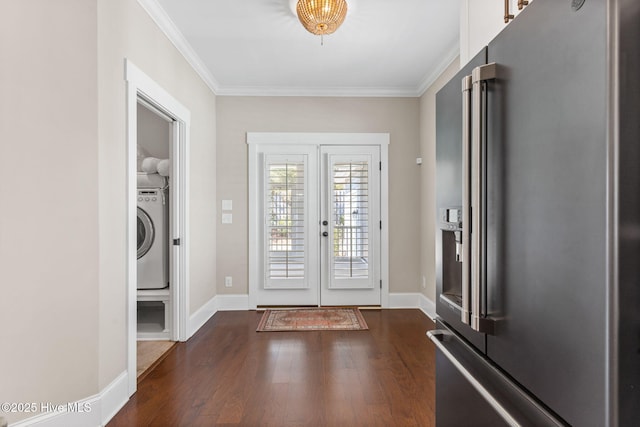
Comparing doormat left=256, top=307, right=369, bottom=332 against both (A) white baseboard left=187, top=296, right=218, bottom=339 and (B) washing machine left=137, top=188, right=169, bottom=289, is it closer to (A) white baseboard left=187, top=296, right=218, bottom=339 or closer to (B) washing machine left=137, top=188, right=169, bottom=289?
(A) white baseboard left=187, top=296, right=218, bottom=339

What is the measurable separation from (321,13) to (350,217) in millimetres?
2533

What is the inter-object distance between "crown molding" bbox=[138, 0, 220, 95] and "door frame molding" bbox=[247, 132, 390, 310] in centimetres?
84

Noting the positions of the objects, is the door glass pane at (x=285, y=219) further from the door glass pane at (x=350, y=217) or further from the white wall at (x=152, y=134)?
the white wall at (x=152, y=134)

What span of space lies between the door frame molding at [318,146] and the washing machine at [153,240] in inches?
41.9

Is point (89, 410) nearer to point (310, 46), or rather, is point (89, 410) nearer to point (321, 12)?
point (321, 12)

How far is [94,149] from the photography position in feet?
6.58

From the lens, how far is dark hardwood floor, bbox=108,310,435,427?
82.9 inches

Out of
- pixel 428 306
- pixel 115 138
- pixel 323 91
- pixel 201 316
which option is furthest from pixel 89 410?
pixel 323 91

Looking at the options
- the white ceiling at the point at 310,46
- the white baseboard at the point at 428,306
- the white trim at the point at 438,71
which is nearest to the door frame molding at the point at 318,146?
the white baseboard at the point at 428,306

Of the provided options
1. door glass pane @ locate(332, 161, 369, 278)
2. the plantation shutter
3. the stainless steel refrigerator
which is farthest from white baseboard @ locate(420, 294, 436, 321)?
the stainless steel refrigerator

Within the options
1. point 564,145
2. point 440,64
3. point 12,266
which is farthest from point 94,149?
point 440,64

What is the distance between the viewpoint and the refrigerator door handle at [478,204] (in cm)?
97

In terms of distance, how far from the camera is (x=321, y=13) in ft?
8.03

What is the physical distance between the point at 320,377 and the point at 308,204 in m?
2.29
